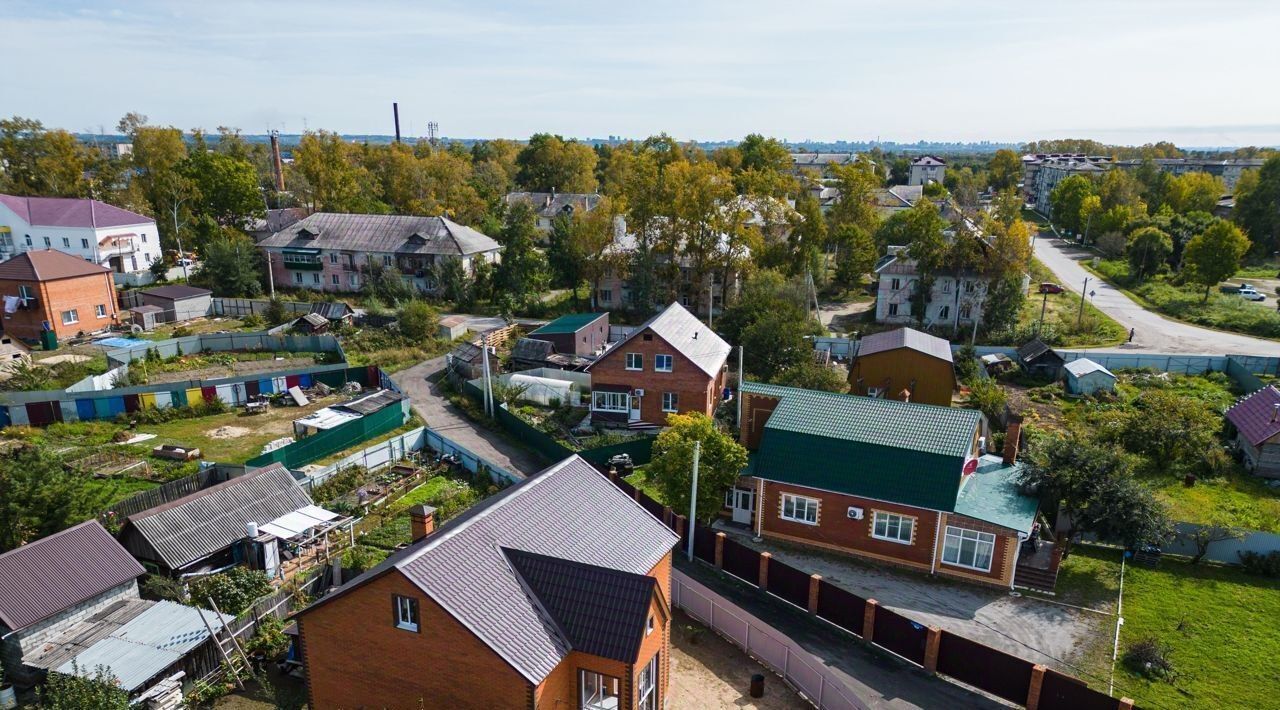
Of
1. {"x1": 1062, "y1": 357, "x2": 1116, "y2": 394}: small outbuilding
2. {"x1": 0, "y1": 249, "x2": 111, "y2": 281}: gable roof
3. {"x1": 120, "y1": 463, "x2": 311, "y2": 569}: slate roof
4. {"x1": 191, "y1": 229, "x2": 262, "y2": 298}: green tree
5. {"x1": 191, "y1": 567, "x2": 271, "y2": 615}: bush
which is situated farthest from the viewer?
{"x1": 191, "y1": 229, "x2": 262, "y2": 298}: green tree

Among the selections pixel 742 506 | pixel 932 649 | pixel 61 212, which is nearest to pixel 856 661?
pixel 932 649

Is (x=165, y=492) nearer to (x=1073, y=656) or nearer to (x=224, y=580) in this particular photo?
(x=224, y=580)

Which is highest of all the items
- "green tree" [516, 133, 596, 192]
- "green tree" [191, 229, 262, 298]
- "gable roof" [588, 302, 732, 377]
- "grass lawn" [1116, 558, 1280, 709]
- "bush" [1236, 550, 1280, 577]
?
"green tree" [516, 133, 596, 192]

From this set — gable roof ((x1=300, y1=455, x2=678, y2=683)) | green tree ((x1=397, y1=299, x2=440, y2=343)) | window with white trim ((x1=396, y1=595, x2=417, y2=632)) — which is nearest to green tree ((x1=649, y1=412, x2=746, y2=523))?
gable roof ((x1=300, y1=455, x2=678, y2=683))

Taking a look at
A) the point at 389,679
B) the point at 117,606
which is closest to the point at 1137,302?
the point at 389,679

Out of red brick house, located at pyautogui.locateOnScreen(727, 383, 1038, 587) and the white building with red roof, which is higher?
the white building with red roof

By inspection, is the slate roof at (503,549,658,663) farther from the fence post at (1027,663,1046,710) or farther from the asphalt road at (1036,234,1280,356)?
the asphalt road at (1036,234,1280,356)
